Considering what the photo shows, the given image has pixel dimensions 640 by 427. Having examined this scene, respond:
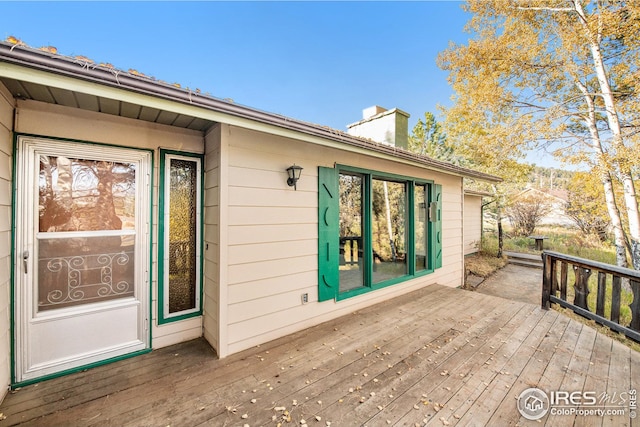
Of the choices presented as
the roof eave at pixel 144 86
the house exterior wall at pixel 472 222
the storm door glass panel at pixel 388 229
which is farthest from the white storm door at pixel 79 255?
the house exterior wall at pixel 472 222

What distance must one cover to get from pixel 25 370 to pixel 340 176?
3.48 metres

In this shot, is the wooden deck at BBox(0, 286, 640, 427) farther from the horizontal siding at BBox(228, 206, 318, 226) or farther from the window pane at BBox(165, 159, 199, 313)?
the horizontal siding at BBox(228, 206, 318, 226)

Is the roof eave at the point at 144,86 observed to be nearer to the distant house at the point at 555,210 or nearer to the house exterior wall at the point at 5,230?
the house exterior wall at the point at 5,230

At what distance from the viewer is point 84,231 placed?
222 cm

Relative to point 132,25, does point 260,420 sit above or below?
below

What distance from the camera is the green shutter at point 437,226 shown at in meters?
4.91

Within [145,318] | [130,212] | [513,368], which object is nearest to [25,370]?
[145,318]

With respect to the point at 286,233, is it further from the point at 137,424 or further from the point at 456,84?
the point at 456,84

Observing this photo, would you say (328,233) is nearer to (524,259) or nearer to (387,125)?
(387,125)

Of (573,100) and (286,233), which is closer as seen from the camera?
(286,233)

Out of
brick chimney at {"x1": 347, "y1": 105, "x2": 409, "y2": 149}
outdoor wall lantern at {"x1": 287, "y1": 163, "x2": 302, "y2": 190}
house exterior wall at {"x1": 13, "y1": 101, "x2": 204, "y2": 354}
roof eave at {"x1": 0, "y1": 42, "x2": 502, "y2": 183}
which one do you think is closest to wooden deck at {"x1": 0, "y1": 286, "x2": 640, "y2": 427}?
house exterior wall at {"x1": 13, "y1": 101, "x2": 204, "y2": 354}

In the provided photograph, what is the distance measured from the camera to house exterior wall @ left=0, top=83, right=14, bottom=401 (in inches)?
68.9

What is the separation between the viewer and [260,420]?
1641mm

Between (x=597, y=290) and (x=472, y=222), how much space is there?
7.20 meters
